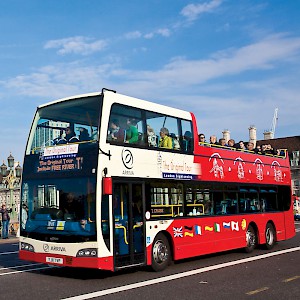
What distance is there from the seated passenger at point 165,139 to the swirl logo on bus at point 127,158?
1273 mm

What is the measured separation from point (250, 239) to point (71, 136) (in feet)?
25.0

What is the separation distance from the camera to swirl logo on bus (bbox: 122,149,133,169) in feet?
36.7

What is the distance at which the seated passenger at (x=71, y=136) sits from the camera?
11.2 meters

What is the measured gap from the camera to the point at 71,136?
11359 millimetres

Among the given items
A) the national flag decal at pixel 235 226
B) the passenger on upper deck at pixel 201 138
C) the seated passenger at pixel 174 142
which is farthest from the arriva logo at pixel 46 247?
the national flag decal at pixel 235 226

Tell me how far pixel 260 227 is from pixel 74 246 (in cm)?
824

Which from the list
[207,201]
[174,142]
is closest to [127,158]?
[174,142]

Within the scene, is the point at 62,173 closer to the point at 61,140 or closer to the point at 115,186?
the point at 61,140

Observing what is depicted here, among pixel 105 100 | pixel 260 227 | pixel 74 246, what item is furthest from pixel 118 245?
pixel 260 227

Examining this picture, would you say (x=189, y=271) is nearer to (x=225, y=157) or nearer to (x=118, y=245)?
(x=118, y=245)

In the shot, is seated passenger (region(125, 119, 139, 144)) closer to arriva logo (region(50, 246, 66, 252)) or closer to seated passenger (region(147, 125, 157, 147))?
seated passenger (region(147, 125, 157, 147))

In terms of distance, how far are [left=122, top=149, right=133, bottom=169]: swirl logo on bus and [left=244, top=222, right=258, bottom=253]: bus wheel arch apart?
20.7ft

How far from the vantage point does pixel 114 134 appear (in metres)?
11.0

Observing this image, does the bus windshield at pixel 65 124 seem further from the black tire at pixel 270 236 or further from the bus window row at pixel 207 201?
the black tire at pixel 270 236
